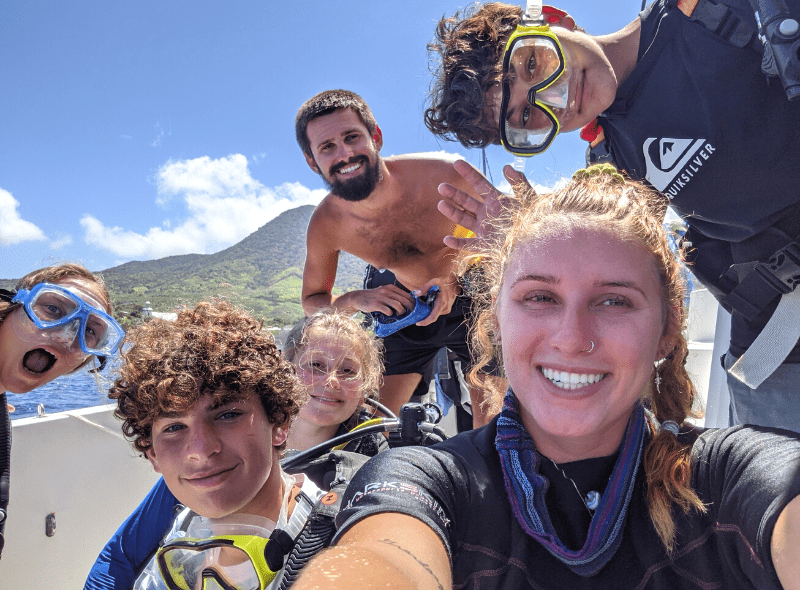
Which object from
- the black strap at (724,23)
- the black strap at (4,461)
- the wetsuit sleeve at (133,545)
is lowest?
the black strap at (4,461)

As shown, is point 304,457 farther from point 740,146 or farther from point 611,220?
point 740,146

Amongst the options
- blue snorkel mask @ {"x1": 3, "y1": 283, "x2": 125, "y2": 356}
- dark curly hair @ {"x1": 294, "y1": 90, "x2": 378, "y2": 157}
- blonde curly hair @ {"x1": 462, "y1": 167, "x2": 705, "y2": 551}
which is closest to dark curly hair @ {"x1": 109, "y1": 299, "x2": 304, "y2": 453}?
blonde curly hair @ {"x1": 462, "y1": 167, "x2": 705, "y2": 551}

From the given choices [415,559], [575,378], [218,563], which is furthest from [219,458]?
[575,378]

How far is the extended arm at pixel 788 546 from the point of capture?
2.79ft

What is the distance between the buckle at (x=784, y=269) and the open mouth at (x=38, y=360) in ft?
10.0

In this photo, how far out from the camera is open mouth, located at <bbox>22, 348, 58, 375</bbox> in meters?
2.39

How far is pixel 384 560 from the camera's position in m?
0.77

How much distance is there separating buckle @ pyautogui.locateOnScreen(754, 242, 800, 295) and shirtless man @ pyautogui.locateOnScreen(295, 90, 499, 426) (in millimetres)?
2007

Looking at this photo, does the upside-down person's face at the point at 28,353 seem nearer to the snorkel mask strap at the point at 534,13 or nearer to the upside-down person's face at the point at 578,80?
the upside-down person's face at the point at 578,80

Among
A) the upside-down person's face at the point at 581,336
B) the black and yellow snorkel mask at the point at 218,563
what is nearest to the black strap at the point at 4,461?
the black and yellow snorkel mask at the point at 218,563

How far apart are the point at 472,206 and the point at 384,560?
4.98 ft

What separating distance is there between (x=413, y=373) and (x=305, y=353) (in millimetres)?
1597

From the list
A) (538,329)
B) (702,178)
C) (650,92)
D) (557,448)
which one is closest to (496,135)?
(650,92)

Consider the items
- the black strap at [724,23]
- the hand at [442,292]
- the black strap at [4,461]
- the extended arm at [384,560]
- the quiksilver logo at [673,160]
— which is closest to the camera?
the extended arm at [384,560]
